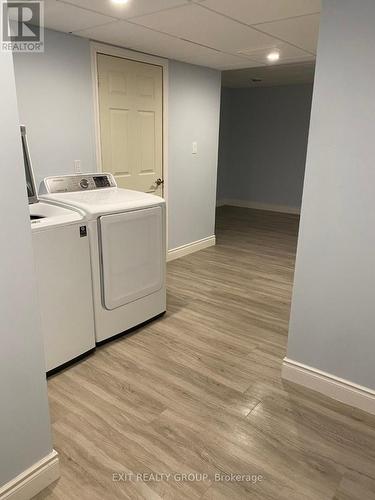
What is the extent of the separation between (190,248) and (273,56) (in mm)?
2296

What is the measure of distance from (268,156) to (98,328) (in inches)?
217

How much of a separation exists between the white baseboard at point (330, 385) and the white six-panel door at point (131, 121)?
2301 mm

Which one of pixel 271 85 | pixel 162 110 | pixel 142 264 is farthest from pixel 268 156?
pixel 142 264

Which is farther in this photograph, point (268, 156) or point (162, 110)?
point (268, 156)

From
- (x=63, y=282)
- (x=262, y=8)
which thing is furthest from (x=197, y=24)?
(x=63, y=282)

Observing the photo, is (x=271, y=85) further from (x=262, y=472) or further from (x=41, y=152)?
(x=262, y=472)

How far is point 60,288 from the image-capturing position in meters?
2.26

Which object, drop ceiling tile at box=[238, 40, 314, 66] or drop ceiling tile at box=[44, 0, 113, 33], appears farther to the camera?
drop ceiling tile at box=[238, 40, 314, 66]

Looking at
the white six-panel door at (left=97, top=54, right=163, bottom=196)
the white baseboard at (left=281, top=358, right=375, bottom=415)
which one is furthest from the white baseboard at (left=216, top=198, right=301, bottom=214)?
the white baseboard at (left=281, top=358, right=375, bottom=415)

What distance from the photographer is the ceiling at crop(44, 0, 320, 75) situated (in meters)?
2.19

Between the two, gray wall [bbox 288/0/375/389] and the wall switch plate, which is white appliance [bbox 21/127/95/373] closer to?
the wall switch plate

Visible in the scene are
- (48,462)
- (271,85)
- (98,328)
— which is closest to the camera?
(48,462)

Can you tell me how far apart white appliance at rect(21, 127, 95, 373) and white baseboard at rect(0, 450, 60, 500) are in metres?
0.75

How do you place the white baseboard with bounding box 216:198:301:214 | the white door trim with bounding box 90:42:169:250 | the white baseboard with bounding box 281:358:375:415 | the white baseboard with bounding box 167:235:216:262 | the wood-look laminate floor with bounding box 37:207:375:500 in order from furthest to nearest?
the white baseboard with bounding box 216:198:301:214, the white baseboard with bounding box 167:235:216:262, the white door trim with bounding box 90:42:169:250, the white baseboard with bounding box 281:358:375:415, the wood-look laminate floor with bounding box 37:207:375:500
